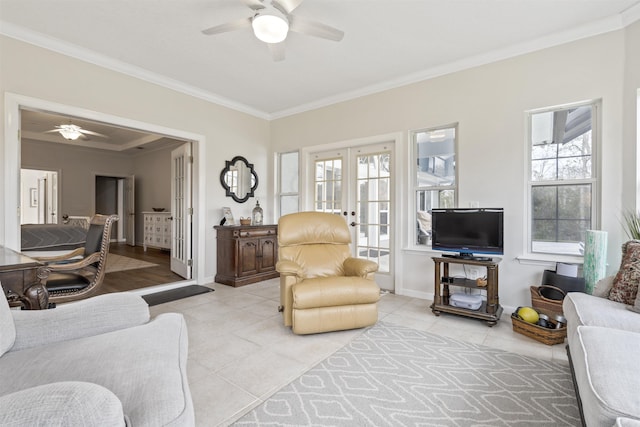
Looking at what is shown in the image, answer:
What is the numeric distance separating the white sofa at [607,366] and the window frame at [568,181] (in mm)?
1211

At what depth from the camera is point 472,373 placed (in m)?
1.95

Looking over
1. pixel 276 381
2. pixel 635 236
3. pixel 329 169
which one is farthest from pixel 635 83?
pixel 276 381

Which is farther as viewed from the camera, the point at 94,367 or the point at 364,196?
the point at 364,196

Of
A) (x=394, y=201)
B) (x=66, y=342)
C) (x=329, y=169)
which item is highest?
(x=329, y=169)

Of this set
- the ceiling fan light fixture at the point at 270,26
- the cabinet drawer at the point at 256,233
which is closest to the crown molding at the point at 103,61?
the cabinet drawer at the point at 256,233

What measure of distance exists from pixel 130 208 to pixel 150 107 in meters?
5.99

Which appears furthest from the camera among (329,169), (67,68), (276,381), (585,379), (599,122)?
(329,169)

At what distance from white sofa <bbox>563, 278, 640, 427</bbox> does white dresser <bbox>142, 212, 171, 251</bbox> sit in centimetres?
705

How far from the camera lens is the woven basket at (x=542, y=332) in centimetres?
234

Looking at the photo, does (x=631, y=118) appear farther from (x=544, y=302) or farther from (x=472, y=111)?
(x=544, y=302)

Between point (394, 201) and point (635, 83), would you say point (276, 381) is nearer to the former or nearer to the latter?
point (394, 201)

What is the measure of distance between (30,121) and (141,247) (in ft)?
12.1

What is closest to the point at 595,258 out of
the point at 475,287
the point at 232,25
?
the point at 475,287

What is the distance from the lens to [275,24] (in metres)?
2.24
